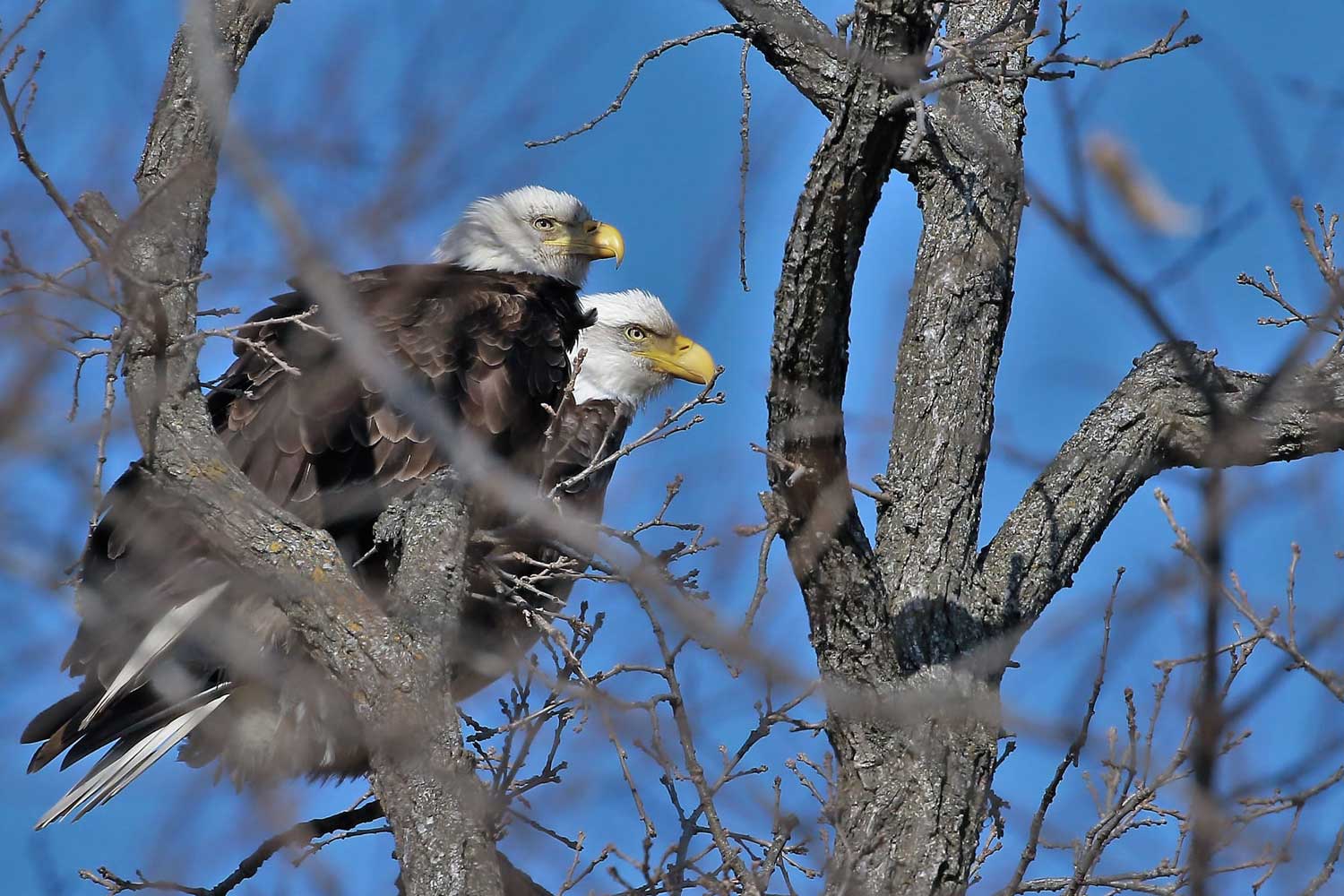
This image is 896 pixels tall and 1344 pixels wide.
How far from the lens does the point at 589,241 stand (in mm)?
6355

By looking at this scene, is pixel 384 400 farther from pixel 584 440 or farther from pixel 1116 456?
pixel 1116 456

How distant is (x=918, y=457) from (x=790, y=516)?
84cm

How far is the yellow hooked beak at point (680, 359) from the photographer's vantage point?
616 cm

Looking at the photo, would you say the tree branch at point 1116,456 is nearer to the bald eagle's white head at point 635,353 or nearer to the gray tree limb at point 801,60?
the gray tree limb at point 801,60

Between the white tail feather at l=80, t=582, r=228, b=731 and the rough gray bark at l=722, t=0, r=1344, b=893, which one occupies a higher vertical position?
the rough gray bark at l=722, t=0, r=1344, b=893

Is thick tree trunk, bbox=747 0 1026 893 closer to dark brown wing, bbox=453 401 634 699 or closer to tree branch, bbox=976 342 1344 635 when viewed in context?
tree branch, bbox=976 342 1344 635

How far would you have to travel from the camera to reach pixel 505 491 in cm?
171

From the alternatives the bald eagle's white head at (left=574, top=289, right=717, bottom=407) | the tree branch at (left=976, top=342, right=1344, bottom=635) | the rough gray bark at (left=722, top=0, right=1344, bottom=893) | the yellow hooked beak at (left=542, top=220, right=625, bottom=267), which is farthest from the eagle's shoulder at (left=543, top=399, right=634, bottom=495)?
the tree branch at (left=976, top=342, right=1344, bottom=635)

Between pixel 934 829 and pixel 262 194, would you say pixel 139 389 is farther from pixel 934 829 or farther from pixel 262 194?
pixel 934 829

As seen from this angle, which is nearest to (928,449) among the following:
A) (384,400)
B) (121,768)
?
(384,400)

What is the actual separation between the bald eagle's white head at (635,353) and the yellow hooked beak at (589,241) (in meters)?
0.21

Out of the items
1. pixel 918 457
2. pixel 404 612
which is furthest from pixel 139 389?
pixel 918 457

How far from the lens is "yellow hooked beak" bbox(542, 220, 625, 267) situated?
633 cm

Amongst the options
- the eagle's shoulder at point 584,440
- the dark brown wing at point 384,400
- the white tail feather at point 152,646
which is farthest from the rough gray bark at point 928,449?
the white tail feather at point 152,646
